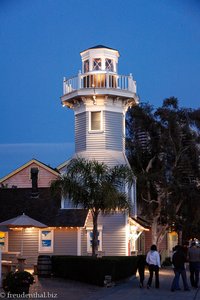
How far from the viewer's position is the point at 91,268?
21.5 m

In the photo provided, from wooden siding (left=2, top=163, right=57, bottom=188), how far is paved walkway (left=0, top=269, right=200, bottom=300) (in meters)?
23.4

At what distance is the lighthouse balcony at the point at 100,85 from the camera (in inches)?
1335

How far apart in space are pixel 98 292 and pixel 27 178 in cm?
2764

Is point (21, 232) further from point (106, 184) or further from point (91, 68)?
point (91, 68)

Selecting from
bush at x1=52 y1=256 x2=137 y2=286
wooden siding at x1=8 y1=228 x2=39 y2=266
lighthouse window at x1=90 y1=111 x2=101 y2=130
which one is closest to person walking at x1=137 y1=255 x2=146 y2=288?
bush at x1=52 y1=256 x2=137 y2=286

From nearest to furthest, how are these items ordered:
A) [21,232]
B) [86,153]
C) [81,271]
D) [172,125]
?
[81,271]
[21,232]
[86,153]
[172,125]

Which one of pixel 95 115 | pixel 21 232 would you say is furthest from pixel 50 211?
pixel 95 115

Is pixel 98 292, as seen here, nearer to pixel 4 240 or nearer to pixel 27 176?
pixel 4 240

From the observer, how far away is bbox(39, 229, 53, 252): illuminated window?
31.9 meters

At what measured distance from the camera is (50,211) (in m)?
33.1

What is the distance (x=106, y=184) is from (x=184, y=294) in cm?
888

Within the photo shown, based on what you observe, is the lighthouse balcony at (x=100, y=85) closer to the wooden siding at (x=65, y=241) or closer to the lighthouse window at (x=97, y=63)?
the lighthouse window at (x=97, y=63)

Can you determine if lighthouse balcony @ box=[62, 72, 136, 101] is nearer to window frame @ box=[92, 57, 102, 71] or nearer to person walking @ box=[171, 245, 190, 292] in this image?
window frame @ box=[92, 57, 102, 71]

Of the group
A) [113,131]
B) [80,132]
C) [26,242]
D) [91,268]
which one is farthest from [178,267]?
[80,132]
